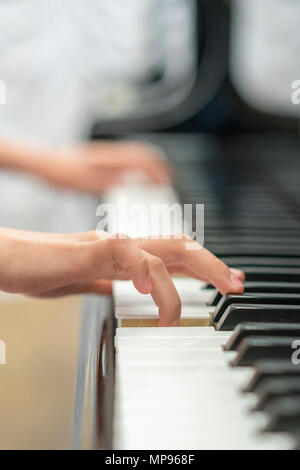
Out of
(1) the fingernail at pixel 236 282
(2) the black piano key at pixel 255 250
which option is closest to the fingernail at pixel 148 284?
(1) the fingernail at pixel 236 282

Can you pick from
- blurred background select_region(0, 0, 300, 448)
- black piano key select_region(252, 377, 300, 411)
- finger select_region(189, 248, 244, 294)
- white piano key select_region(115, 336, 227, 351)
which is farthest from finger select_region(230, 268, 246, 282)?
blurred background select_region(0, 0, 300, 448)

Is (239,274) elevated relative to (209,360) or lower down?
elevated

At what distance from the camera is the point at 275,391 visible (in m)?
0.35

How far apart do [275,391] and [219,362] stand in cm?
8

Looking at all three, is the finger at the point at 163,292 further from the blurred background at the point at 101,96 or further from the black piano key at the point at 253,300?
the blurred background at the point at 101,96

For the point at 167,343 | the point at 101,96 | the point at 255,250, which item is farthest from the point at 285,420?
the point at 101,96

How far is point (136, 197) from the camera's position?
1.17m

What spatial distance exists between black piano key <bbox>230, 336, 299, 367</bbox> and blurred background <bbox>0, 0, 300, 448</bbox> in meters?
0.62

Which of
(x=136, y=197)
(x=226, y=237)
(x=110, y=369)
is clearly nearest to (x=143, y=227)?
(x=226, y=237)

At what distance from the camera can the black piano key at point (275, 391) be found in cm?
35

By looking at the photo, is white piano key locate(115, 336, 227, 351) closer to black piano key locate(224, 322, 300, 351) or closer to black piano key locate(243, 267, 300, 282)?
black piano key locate(224, 322, 300, 351)

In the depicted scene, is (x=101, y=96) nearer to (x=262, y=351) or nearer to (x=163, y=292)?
(x=163, y=292)

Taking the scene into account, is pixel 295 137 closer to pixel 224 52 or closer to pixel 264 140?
pixel 264 140

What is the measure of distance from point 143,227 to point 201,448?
0.59 metres
